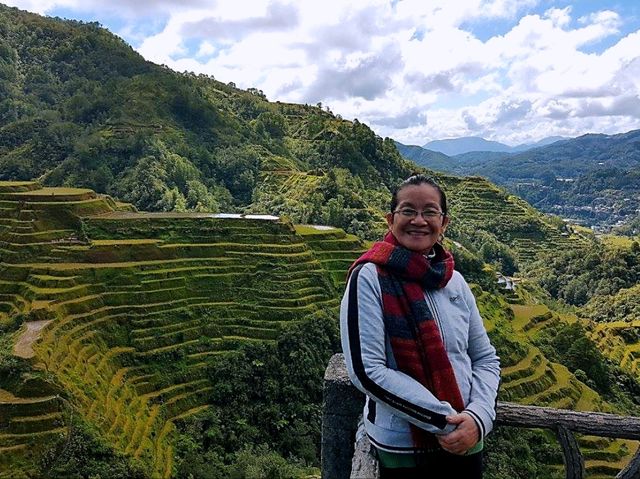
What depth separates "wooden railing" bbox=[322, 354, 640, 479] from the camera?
226 cm

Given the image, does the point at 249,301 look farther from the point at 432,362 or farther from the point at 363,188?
the point at 363,188

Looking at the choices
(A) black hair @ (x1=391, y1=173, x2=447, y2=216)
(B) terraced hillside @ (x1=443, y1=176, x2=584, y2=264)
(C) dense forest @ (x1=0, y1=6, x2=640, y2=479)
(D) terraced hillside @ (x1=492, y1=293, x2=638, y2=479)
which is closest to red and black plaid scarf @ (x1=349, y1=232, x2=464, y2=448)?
(A) black hair @ (x1=391, y1=173, x2=447, y2=216)

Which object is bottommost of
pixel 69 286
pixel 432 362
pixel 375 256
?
pixel 69 286

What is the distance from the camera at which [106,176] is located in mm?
38031

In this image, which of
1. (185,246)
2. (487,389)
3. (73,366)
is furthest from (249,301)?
(487,389)

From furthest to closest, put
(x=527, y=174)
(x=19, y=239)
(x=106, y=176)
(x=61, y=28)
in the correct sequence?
1. (x=527, y=174)
2. (x=61, y=28)
3. (x=106, y=176)
4. (x=19, y=239)

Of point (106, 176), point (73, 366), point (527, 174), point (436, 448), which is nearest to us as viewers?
point (436, 448)

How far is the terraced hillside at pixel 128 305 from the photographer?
44.5 feet

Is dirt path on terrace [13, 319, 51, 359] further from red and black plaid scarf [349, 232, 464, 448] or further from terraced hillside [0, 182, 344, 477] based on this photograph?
red and black plaid scarf [349, 232, 464, 448]

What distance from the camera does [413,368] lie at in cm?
195

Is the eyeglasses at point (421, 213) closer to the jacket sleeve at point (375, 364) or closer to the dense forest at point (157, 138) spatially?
the jacket sleeve at point (375, 364)

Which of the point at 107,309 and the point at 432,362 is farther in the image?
the point at 107,309

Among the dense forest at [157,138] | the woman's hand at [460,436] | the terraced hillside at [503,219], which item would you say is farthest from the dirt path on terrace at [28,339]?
the terraced hillside at [503,219]

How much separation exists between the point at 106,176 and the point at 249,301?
74.3 feet
